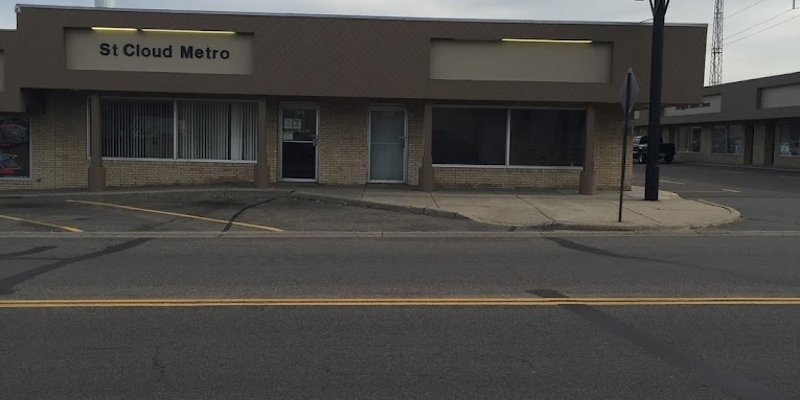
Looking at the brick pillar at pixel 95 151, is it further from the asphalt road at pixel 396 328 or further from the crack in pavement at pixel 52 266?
the asphalt road at pixel 396 328

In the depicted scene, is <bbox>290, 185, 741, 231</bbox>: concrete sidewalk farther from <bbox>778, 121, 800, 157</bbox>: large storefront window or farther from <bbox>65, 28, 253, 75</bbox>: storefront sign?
<bbox>778, 121, 800, 157</bbox>: large storefront window

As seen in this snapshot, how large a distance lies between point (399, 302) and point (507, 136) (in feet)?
42.1

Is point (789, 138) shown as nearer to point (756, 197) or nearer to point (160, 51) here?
point (756, 197)

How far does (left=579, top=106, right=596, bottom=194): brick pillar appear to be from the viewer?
18.0 metres

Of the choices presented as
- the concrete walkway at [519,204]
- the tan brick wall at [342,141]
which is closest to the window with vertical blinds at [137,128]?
the concrete walkway at [519,204]

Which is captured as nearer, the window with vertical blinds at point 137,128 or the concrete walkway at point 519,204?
the concrete walkway at point 519,204

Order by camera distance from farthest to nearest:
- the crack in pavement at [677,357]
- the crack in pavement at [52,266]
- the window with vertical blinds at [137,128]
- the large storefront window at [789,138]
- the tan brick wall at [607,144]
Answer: the large storefront window at [789,138]
the tan brick wall at [607,144]
the window with vertical blinds at [137,128]
the crack in pavement at [52,266]
the crack in pavement at [677,357]

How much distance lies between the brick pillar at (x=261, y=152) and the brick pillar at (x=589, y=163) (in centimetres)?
827

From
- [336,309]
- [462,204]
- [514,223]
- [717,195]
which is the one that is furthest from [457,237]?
[717,195]

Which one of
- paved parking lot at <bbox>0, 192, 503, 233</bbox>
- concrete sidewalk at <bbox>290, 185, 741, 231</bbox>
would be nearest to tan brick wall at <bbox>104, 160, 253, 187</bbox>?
paved parking lot at <bbox>0, 192, 503, 233</bbox>

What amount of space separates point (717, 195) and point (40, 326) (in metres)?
18.8

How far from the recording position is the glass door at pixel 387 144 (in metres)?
19.5

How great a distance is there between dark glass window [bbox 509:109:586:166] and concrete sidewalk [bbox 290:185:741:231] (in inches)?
50.7

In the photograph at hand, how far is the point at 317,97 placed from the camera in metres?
18.3
